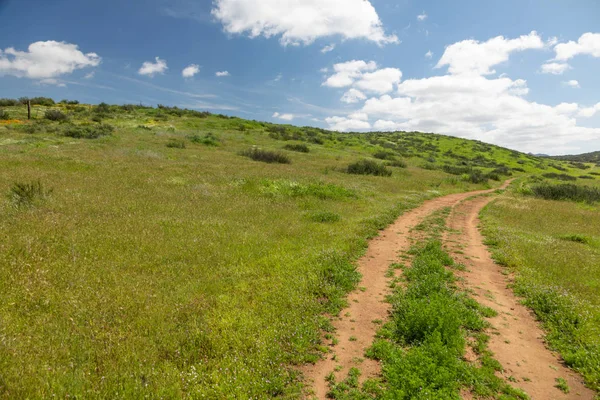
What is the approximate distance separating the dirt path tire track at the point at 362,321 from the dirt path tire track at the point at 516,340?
7.91 feet

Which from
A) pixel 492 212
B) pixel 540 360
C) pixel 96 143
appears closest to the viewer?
pixel 540 360

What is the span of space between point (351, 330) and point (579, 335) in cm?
507

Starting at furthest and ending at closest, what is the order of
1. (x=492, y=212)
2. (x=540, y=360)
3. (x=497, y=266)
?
(x=492, y=212), (x=497, y=266), (x=540, y=360)

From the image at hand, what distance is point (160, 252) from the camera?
30.0ft

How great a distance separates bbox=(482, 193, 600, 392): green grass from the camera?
647 cm

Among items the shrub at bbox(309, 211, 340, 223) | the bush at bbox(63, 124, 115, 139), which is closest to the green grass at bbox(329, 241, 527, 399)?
the shrub at bbox(309, 211, 340, 223)

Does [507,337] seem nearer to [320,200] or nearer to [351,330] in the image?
[351,330]

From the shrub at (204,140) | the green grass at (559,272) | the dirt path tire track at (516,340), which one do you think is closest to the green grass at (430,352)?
the dirt path tire track at (516,340)

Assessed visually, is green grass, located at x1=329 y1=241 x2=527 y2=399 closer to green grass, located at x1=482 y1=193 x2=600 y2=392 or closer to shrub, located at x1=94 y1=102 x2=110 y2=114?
green grass, located at x1=482 y1=193 x2=600 y2=392

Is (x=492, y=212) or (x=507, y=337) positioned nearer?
(x=507, y=337)

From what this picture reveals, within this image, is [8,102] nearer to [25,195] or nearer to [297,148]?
[297,148]

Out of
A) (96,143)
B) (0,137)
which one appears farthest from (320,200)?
(0,137)

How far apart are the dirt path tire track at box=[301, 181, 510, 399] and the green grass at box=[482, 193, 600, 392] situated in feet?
12.2

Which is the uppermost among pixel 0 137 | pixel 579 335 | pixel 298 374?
pixel 0 137
